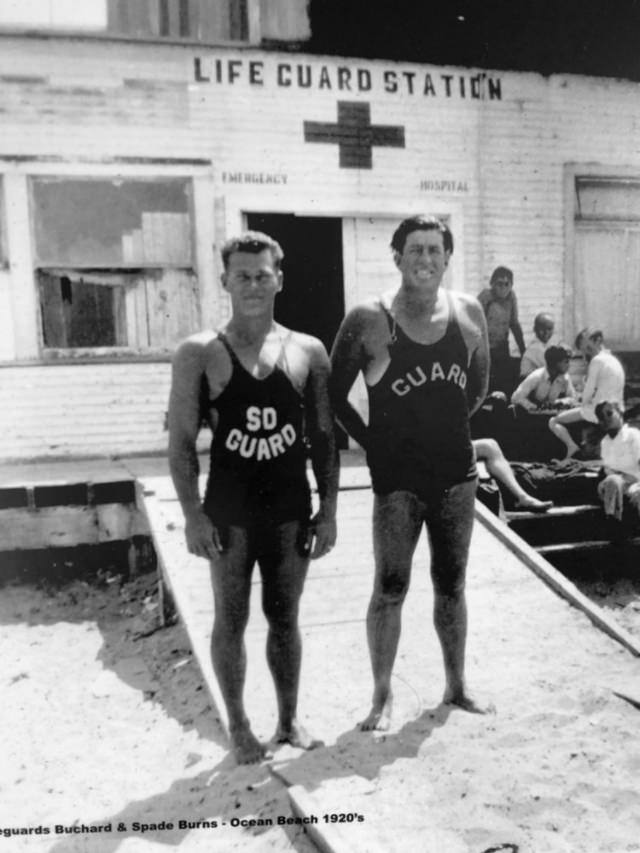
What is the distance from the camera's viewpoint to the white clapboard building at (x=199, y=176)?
7391 millimetres

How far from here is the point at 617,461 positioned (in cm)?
663

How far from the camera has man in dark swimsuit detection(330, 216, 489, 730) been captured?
317 cm

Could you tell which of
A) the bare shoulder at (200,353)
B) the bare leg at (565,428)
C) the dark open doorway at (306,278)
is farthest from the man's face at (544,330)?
the bare shoulder at (200,353)

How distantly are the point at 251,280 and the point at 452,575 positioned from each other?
4.95 feet

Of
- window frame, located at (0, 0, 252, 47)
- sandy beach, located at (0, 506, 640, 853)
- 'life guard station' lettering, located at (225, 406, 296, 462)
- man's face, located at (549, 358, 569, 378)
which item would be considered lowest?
sandy beach, located at (0, 506, 640, 853)

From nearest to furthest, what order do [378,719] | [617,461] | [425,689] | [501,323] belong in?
1. [378,719]
2. [425,689]
3. [617,461]
4. [501,323]

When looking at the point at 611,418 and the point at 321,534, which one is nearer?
the point at 321,534

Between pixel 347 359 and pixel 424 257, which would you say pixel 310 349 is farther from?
pixel 424 257

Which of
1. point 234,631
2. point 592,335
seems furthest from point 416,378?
point 592,335

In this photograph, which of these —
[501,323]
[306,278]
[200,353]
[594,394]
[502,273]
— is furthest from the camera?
[306,278]

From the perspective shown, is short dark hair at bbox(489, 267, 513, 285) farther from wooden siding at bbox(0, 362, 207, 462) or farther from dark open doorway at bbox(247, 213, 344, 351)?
wooden siding at bbox(0, 362, 207, 462)

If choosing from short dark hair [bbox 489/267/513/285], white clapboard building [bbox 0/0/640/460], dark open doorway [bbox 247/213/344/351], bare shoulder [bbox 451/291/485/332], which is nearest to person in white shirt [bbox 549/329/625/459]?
short dark hair [bbox 489/267/513/285]

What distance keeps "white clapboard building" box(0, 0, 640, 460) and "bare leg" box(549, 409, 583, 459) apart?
1654mm

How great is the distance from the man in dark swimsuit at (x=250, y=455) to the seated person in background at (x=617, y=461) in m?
4.02
